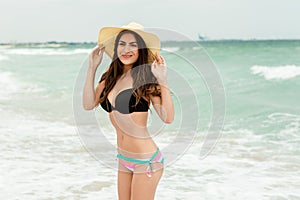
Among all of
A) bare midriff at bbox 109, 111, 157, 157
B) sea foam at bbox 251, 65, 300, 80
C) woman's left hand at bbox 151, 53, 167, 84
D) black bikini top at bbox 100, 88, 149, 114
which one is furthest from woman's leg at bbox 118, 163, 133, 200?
sea foam at bbox 251, 65, 300, 80

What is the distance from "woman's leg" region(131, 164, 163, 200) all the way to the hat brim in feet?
2.18

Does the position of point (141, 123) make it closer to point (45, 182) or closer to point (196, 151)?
point (45, 182)

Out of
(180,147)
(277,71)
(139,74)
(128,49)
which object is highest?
(128,49)

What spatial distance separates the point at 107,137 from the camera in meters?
7.45

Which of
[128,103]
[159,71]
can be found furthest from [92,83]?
[159,71]

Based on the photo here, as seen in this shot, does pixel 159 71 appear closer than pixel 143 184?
Yes

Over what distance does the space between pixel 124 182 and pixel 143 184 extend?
0.16m

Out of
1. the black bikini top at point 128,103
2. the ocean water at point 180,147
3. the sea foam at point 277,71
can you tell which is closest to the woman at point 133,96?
the black bikini top at point 128,103

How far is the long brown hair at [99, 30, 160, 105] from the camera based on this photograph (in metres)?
2.42

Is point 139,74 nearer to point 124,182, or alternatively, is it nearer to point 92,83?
point 92,83

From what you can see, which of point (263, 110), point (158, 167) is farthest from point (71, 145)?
point (263, 110)

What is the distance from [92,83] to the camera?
8.46ft

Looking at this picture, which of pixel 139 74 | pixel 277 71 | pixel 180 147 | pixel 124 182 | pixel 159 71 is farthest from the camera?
pixel 277 71

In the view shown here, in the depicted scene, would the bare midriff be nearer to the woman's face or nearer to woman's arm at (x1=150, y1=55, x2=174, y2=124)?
woman's arm at (x1=150, y1=55, x2=174, y2=124)
